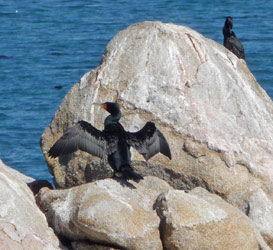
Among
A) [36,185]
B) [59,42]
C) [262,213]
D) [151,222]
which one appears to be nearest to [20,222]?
[151,222]

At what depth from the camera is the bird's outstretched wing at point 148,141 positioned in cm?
833

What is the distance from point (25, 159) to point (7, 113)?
271 cm

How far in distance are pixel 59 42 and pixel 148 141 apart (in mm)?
15619

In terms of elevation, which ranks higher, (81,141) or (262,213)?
(81,141)

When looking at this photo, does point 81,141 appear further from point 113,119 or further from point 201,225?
point 201,225

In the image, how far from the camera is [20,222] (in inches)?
295

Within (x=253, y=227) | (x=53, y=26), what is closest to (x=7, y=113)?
(x=53, y=26)

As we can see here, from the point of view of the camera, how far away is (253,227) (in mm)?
7750

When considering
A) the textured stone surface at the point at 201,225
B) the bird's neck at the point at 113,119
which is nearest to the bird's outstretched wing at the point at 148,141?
the bird's neck at the point at 113,119

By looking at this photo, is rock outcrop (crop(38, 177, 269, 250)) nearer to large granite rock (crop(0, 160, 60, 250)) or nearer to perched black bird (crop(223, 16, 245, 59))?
large granite rock (crop(0, 160, 60, 250))

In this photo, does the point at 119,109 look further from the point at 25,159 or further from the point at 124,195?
the point at 25,159

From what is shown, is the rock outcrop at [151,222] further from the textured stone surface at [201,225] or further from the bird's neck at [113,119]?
the bird's neck at [113,119]

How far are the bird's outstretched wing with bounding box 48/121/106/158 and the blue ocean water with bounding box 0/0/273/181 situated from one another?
630 cm

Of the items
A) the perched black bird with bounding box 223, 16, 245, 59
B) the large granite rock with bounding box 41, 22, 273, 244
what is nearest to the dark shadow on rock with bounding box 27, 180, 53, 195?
the large granite rock with bounding box 41, 22, 273, 244
